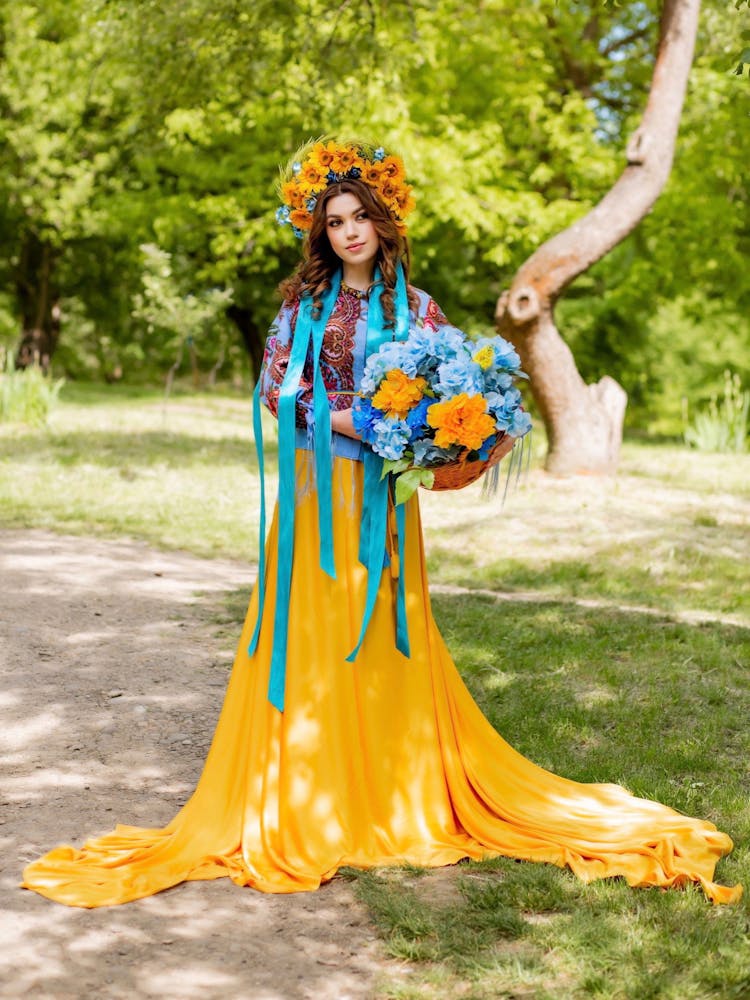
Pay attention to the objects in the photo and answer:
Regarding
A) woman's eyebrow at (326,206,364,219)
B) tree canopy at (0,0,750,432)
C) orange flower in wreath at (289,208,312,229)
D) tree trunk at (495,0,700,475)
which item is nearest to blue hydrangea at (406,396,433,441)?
woman's eyebrow at (326,206,364,219)

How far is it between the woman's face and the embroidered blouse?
12 cm

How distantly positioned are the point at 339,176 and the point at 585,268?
299 inches

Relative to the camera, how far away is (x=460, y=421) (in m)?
3.29

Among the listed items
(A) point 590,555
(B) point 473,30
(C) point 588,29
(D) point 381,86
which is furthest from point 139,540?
(C) point 588,29

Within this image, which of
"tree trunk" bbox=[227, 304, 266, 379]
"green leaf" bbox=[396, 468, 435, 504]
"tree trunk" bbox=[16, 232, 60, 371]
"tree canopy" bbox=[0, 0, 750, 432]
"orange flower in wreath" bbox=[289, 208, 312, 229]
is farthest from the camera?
"tree trunk" bbox=[227, 304, 266, 379]

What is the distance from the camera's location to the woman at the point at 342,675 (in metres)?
3.53

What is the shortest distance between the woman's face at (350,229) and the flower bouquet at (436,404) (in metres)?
0.36

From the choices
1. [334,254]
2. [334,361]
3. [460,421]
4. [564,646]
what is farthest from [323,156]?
[564,646]

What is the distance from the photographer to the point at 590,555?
27.8 ft

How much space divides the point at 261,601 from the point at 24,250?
22811 millimetres

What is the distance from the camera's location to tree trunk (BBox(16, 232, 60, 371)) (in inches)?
957

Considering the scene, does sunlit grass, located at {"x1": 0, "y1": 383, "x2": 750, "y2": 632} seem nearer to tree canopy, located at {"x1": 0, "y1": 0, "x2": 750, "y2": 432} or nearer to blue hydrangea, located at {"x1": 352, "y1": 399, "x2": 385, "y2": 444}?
tree canopy, located at {"x1": 0, "y1": 0, "x2": 750, "y2": 432}

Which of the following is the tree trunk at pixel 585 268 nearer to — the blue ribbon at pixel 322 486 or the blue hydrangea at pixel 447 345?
the blue ribbon at pixel 322 486

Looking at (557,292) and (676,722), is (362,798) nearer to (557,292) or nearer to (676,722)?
(676,722)
